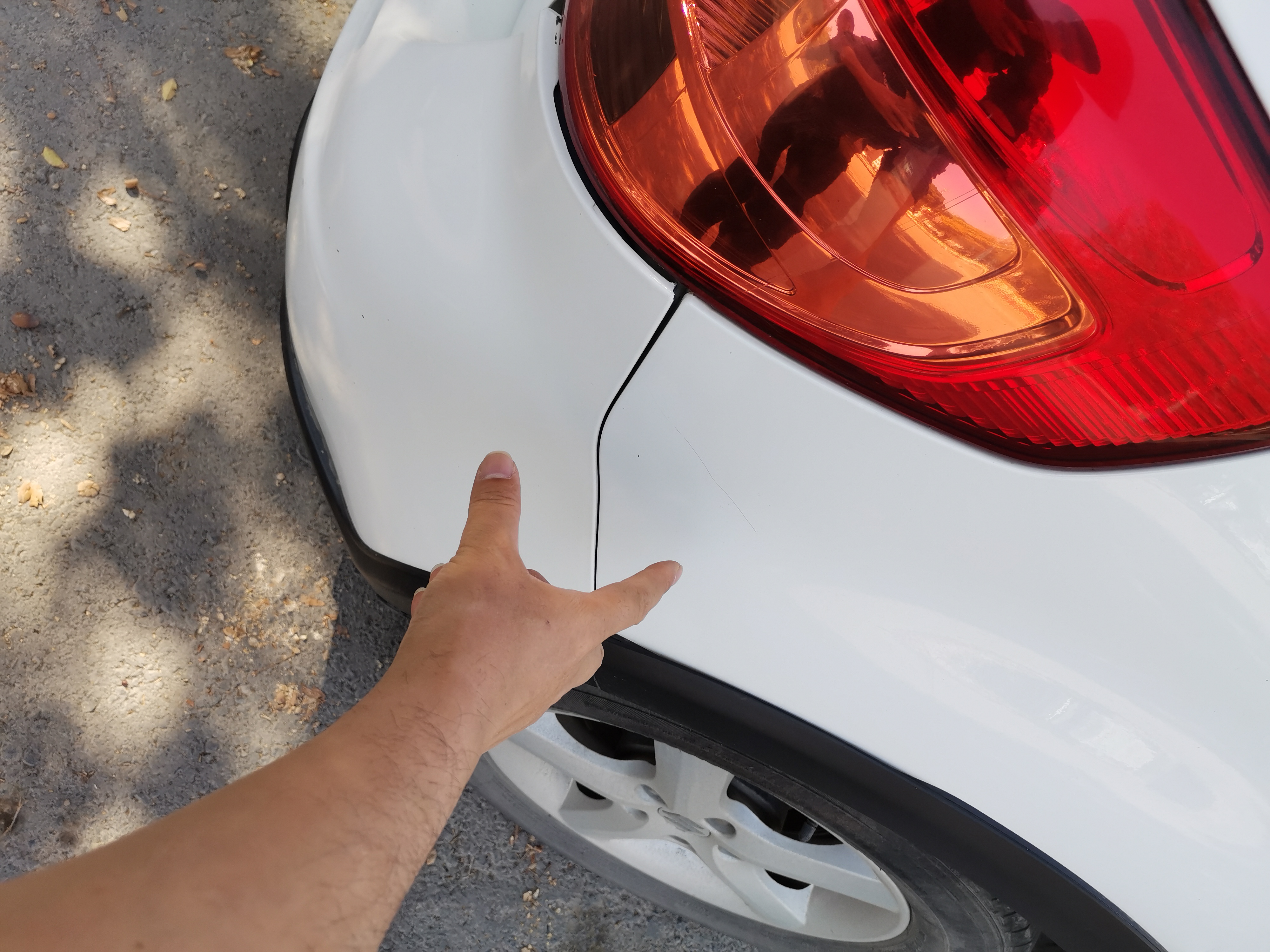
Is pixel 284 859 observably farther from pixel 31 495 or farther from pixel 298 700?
pixel 31 495

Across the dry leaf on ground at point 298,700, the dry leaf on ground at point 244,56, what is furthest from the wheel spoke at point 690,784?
the dry leaf on ground at point 244,56

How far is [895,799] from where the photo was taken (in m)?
1.02

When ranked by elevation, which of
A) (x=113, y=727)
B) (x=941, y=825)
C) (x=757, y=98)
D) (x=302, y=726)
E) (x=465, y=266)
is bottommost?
(x=113, y=727)

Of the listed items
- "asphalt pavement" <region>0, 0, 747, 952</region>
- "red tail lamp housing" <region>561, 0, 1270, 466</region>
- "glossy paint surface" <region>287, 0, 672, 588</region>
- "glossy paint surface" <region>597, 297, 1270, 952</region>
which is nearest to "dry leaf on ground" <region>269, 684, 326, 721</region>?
"asphalt pavement" <region>0, 0, 747, 952</region>

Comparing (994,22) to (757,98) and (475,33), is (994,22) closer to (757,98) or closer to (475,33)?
(757,98)

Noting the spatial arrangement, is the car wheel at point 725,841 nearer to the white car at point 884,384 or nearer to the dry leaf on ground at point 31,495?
the white car at point 884,384

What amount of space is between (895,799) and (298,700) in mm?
1327

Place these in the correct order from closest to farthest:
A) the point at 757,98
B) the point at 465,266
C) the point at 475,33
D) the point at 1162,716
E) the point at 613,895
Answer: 1. the point at 757,98
2. the point at 1162,716
3. the point at 465,266
4. the point at 475,33
5. the point at 613,895

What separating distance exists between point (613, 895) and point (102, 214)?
1.93 meters

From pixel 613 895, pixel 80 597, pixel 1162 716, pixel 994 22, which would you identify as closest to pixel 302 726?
pixel 80 597

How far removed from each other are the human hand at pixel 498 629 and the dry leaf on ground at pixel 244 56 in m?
1.72

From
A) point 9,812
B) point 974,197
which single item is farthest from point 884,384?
point 9,812

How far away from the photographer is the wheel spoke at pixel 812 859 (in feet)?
4.61

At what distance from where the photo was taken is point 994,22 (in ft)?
2.24
